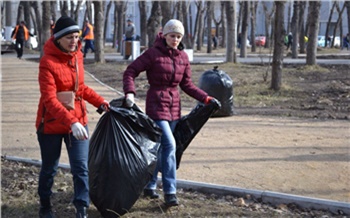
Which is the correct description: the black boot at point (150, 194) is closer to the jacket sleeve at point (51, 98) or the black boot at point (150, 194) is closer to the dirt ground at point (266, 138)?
the dirt ground at point (266, 138)

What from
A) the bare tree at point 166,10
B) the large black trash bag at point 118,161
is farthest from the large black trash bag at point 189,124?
the bare tree at point 166,10

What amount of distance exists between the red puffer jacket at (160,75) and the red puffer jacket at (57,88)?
0.62 meters

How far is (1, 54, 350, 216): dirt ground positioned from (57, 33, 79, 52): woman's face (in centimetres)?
223

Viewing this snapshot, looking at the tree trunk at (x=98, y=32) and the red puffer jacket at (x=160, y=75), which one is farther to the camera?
the tree trunk at (x=98, y=32)

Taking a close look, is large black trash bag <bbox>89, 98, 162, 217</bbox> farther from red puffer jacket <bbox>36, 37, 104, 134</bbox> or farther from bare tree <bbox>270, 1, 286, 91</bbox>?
bare tree <bbox>270, 1, 286, 91</bbox>

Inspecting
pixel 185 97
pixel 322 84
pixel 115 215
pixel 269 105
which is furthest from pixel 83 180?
pixel 322 84

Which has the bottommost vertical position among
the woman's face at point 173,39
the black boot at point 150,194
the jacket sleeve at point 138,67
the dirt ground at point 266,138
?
the dirt ground at point 266,138

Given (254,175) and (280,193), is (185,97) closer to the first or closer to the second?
(254,175)

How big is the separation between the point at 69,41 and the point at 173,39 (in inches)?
40.6

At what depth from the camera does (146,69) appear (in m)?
5.35

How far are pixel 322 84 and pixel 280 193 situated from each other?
11019 millimetres

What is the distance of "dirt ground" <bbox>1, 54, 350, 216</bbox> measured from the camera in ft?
20.5

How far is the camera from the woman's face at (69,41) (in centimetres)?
465

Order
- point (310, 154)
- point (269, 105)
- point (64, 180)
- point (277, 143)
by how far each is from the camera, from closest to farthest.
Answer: point (64, 180) < point (310, 154) < point (277, 143) < point (269, 105)
